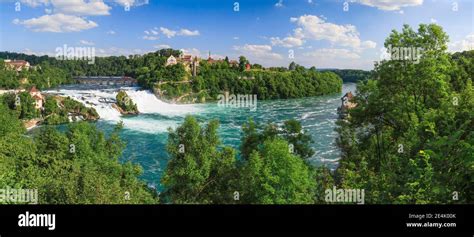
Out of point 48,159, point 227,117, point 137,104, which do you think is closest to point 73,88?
point 137,104

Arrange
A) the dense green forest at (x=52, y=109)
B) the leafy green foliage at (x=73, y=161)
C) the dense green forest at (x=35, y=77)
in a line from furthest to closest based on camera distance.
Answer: the dense green forest at (x=35, y=77) < the dense green forest at (x=52, y=109) < the leafy green foliage at (x=73, y=161)

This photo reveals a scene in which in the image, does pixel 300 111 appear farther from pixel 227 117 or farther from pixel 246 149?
pixel 246 149

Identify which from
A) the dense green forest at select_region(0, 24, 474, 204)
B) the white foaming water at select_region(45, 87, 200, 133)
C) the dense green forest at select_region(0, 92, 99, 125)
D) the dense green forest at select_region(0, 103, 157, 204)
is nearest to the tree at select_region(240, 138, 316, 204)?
the dense green forest at select_region(0, 24, 474, 204)

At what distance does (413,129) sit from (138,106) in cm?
1268

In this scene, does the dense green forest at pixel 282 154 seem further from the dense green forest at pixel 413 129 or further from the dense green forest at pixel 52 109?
the dense green forest at pixel 52 109

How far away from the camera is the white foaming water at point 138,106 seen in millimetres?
14203

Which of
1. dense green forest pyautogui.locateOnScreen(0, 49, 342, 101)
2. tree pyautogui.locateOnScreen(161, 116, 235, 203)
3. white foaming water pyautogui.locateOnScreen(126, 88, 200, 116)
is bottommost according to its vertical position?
tree pyautogui.locateOnScreen(161, 116, 235, 203)

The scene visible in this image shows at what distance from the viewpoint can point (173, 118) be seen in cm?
1493

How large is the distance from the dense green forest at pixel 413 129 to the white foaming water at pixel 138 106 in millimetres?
7813

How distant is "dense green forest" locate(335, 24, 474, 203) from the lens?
2611mm

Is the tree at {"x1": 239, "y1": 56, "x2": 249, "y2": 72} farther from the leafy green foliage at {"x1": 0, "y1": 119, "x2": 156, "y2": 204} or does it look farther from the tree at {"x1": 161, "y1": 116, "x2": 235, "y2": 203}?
the tree at {"x1": 161, "y1": 116, "x2": 235, "y2": 203}

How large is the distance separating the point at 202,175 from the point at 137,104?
998 centimetres

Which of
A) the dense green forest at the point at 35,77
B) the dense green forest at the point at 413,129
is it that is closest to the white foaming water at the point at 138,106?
the dense green forest at the point at 35,77

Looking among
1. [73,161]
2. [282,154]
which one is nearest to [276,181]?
[282,154]
